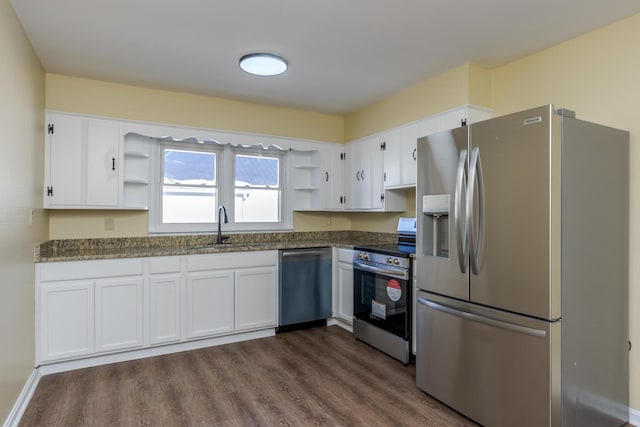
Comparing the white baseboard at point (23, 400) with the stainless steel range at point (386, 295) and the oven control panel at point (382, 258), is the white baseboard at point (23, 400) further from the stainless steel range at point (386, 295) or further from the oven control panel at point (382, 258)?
the oven control panel at point (382, 258)

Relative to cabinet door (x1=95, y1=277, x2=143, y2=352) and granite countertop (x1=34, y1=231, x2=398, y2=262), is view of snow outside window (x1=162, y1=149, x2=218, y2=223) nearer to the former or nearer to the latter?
granite countertop (x1=34, y1=231, x2=398, y2=262)

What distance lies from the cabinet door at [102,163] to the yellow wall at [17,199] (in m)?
0.40

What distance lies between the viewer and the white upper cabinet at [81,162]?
314 cm

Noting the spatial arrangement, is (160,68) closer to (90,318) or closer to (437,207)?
(90,318)

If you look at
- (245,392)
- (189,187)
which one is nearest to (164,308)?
(245,392)

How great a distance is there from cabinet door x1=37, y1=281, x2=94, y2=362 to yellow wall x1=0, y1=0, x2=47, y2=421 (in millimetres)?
120

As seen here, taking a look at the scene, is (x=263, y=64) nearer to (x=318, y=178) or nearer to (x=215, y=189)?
(x=215, y=189)

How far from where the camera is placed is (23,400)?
2387 mm

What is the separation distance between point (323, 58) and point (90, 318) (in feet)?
9.04

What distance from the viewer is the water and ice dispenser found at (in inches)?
95.8

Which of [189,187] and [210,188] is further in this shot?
[210,188]

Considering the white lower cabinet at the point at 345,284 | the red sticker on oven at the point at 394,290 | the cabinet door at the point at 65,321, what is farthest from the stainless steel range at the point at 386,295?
the cabinet door at the point at 65,321

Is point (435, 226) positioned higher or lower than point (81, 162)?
lower

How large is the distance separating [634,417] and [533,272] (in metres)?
1.25
